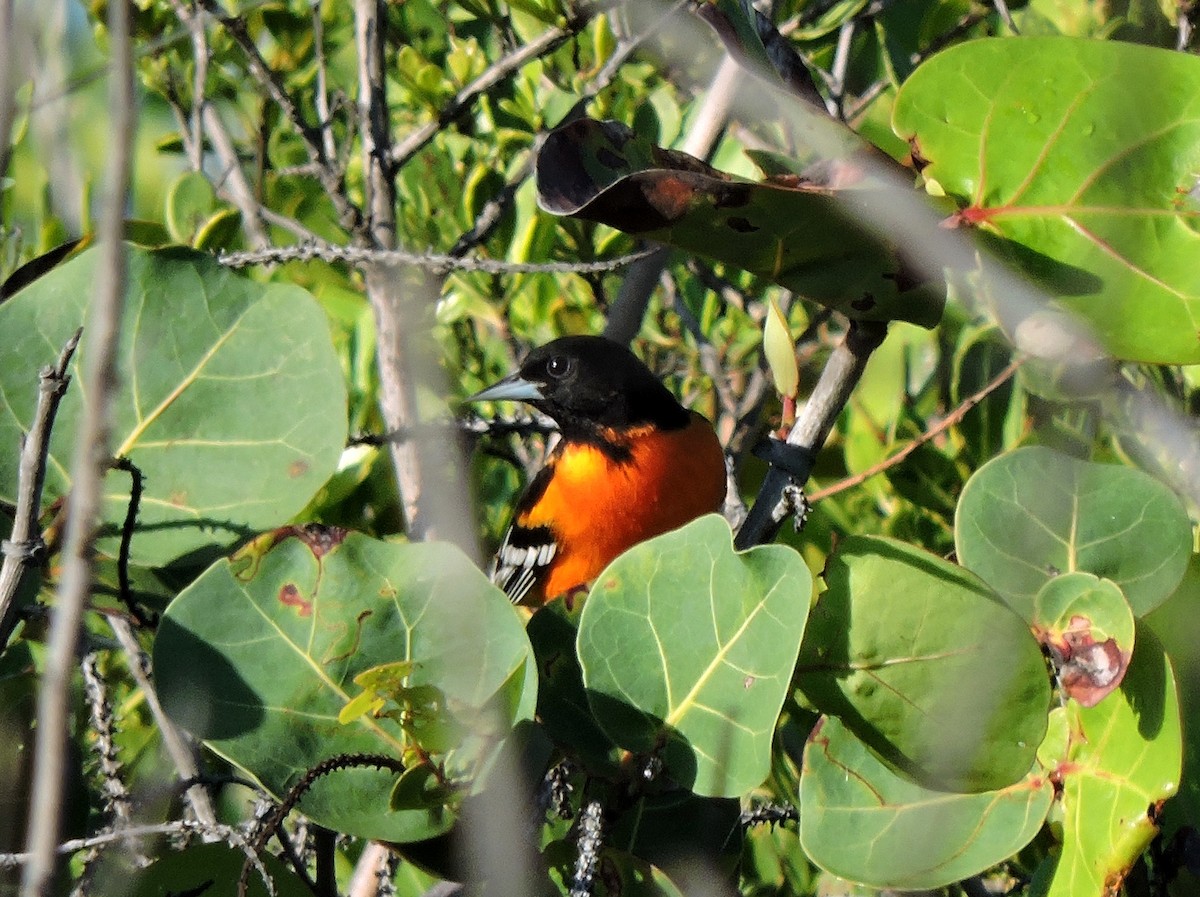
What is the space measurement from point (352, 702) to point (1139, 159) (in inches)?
39.3

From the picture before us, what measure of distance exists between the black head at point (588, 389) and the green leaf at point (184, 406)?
1.76m

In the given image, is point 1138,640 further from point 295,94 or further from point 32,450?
point 295,94

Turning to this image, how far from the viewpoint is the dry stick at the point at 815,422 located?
5.45ft

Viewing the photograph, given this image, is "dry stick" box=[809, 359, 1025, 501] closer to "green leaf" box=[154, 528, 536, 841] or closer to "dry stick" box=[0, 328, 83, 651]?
"green leaf" box=[154, 528, 536, 841]

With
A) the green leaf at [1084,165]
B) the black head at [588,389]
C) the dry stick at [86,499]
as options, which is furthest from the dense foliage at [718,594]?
the black head at [588,389]

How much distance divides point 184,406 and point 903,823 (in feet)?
3.53

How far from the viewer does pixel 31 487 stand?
144cm

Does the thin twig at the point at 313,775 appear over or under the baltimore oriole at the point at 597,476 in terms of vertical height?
over

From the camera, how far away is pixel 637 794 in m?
1.61

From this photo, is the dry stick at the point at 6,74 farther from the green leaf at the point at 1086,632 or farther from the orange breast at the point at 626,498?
the orange breast at the point at 626,498

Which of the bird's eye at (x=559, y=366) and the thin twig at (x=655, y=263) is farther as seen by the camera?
Result: the bird's eye at (x=559, y=366)

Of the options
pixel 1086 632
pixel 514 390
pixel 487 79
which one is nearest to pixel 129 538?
pixel 1086 632

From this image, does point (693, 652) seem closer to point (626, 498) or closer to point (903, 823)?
point (903, 823)

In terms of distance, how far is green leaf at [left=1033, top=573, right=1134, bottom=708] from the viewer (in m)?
1.48
